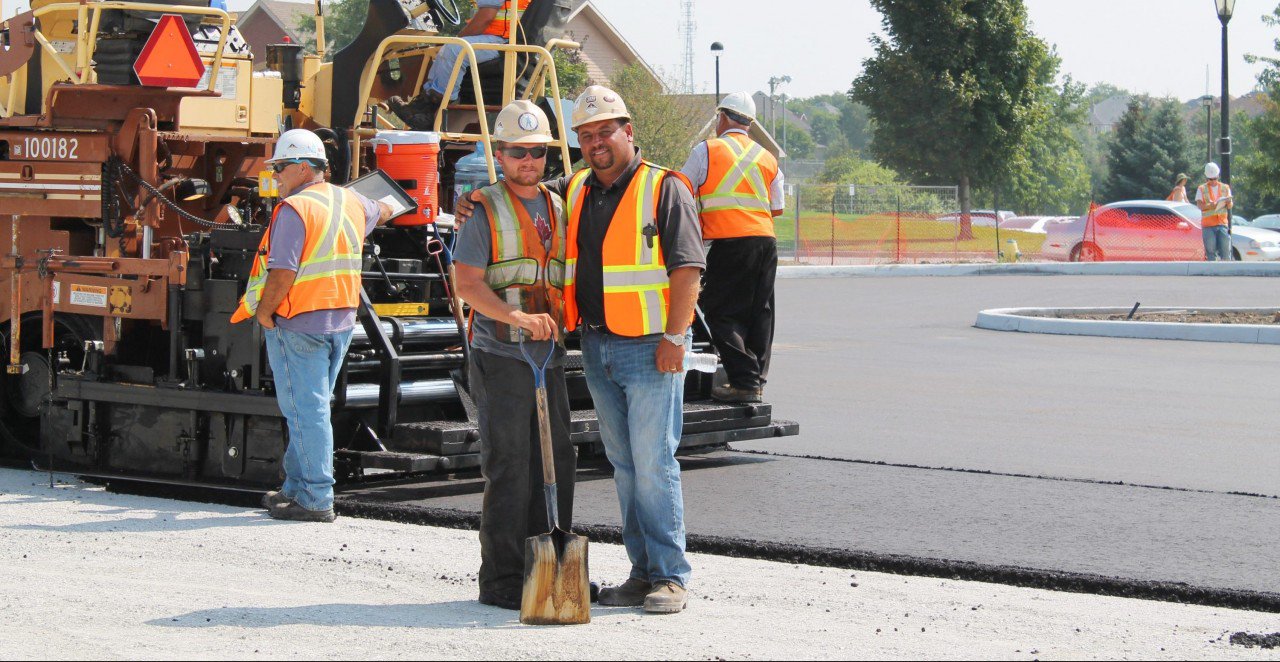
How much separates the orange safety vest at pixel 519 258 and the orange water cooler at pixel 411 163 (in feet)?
10.1

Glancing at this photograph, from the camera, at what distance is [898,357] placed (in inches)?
593

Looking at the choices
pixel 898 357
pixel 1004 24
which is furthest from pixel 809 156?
pixel 898 357

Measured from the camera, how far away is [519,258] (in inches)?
233

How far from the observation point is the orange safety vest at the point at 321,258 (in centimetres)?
754

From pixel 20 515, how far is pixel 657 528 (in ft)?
11.5

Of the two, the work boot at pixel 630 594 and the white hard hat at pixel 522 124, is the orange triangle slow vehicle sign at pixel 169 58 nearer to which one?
the white hard hat at pixel 522 124

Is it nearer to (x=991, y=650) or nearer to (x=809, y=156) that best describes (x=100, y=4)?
(x=991, y=650)

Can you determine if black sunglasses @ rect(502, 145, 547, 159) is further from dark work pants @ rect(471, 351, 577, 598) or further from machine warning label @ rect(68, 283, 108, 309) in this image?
machine warning label @ rect(68, 283, 108, 309)

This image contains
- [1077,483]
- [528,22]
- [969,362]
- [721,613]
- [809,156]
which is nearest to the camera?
[721,613]

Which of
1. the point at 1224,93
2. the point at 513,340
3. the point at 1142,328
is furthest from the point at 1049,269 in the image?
the point at 513,340

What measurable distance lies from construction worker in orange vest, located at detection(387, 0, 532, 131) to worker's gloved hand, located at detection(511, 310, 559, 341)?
13.4ft

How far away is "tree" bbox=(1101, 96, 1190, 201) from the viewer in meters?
61.2

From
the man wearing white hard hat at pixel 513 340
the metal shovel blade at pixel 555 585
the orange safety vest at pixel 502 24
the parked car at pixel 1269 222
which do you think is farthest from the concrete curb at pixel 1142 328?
the parked car at pixel 1269 222

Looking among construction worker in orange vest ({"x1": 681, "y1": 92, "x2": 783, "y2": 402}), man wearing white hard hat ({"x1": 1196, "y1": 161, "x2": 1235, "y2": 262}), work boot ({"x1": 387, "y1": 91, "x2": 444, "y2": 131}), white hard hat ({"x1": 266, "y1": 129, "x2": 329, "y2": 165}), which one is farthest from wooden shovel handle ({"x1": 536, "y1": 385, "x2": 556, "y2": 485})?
man wearing white hard hat ({"x1": 1196, "y1": 161, "x2": 1235, "y2": 262})
